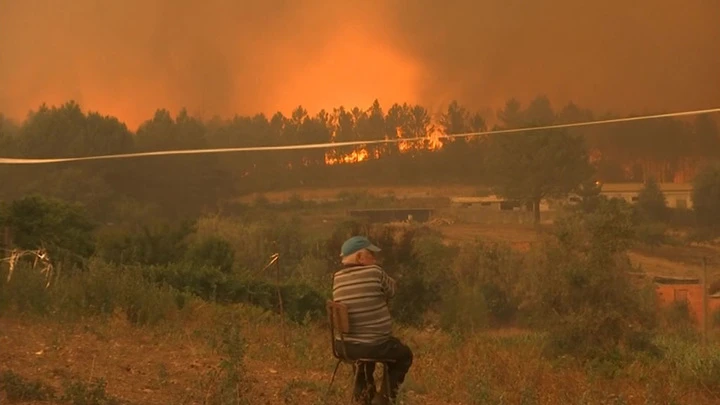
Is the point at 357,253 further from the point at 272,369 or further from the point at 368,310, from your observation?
the point at 272,369

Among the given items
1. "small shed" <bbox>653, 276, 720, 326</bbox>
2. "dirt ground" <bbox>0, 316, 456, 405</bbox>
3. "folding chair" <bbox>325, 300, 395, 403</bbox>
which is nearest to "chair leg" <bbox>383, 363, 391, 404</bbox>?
"folding chair" <bbox>325, 300, 395, 403</bbox>

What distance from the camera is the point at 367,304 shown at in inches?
188

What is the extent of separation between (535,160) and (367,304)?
7931 mm

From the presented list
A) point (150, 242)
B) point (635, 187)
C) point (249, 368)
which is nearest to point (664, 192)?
point (635, 187)

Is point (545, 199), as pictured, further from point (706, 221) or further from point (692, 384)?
point (692, 384)

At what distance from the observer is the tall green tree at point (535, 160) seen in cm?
1230

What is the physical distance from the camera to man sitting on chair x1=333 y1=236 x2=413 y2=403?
4.77 metres

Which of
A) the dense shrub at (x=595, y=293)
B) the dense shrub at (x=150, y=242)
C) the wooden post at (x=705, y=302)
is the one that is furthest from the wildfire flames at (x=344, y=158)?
the wooden post at (x=705, y=302)

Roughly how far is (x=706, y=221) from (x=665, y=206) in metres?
0.59

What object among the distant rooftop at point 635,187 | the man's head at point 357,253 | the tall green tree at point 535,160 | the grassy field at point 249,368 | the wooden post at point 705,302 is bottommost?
the wooden post at point 705,302

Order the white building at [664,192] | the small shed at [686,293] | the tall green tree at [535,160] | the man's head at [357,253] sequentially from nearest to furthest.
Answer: the man's head at [357,253] < the small shed at [686,293] < the tall green tree at [535,160] < the white building at [664,192]

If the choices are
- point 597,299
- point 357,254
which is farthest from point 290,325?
point 357,254

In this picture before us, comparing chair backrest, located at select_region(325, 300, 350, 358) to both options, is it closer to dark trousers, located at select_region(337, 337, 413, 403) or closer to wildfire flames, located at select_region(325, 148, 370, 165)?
dark trousers, located at select_region(337, 337, 413, 403)

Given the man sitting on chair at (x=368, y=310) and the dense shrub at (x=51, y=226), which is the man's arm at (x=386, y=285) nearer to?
the man sitting on chair at (x=368, y=310)
